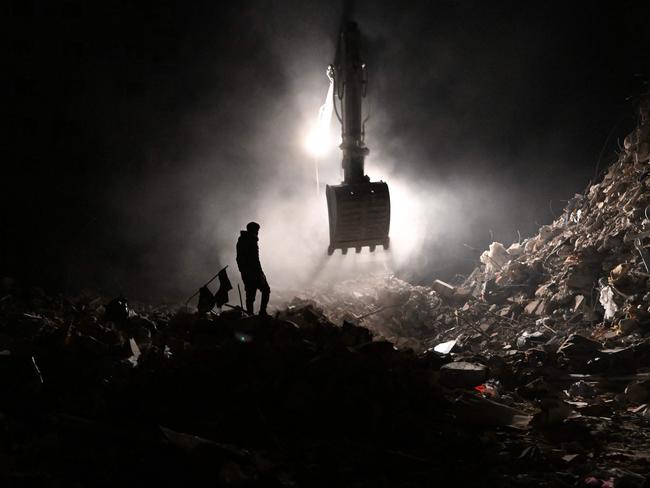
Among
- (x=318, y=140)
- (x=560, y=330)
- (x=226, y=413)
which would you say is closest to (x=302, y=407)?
(x=226, y=413)

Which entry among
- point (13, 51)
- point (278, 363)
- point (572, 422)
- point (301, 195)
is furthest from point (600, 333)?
point (13, 51)

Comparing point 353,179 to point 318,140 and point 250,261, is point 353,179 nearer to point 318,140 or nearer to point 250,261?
point 250,261

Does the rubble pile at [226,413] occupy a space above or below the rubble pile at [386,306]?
below

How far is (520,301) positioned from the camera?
8.29m

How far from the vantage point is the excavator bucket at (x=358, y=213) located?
26.3 feet

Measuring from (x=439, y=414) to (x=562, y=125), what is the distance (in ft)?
29.9

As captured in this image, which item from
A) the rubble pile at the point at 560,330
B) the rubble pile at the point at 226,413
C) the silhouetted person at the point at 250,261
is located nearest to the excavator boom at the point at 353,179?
the rubble pile at the point at 560,330

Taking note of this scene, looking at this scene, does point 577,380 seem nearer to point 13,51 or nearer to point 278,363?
point 278,363

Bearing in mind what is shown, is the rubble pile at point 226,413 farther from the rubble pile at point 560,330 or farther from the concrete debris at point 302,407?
the rubble pile at point 560,330

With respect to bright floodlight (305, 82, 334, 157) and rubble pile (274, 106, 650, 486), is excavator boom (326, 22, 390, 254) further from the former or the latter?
bright floodlight (305, 82, 334, 157)

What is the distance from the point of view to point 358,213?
8.11 metres

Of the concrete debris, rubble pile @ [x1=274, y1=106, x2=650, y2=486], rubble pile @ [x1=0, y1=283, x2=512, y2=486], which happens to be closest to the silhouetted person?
the concrete debris

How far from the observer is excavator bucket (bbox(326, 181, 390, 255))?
8016 mm

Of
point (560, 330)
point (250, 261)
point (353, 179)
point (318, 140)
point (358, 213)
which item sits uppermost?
point (318, 140)
